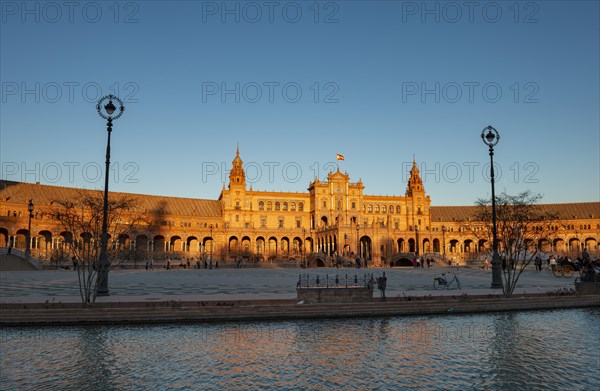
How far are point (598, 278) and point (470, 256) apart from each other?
295 ft

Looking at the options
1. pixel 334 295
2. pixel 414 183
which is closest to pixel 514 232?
pixel 334 295

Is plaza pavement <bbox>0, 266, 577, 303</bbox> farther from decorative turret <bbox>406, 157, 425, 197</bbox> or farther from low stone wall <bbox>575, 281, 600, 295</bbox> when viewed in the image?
decorative turret <bbox>406, 157, 425, 197</bbox>

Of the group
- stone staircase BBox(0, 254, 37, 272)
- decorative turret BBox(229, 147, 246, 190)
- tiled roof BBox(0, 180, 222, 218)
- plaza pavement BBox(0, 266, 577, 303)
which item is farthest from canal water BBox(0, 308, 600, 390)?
decorative turret BBox(229, 147, 246, 190)

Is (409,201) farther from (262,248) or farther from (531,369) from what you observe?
(531,369)

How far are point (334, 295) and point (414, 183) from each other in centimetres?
12511

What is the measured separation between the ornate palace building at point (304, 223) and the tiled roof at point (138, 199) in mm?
190

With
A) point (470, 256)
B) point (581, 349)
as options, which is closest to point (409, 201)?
point (470, 256)

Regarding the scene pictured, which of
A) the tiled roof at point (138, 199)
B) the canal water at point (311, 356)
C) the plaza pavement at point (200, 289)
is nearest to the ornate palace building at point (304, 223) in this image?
the tiled roof at point (138, 199)

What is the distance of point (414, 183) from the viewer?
5531 inches

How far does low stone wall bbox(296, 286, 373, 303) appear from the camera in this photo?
19.8 metres

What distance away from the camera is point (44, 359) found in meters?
12.9

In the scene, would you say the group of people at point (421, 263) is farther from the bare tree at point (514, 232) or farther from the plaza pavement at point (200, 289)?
the plaza pavement at point (200, 289)

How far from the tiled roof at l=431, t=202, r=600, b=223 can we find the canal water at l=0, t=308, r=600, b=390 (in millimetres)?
117156

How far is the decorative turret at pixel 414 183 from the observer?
452 ft
